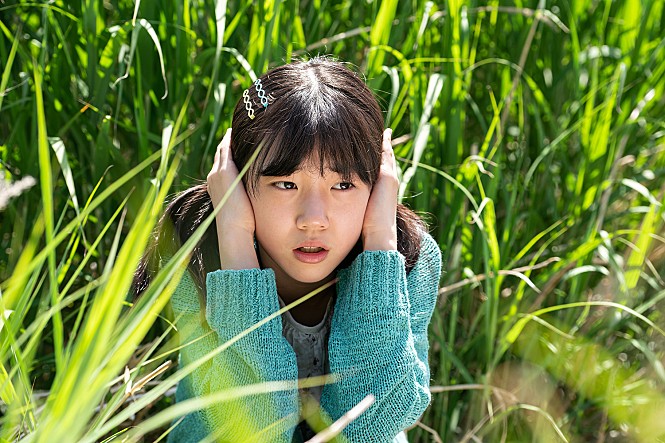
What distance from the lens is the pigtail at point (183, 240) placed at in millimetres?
1434

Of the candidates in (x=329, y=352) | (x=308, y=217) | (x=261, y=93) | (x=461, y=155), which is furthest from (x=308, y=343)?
(x=461, y=155)

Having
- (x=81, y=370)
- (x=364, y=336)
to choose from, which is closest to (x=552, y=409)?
(x=364, y=336)

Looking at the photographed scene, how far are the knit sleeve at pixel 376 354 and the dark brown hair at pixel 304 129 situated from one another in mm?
148

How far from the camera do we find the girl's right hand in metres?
1.32

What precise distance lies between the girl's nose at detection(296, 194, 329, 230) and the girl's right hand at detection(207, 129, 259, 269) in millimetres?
110

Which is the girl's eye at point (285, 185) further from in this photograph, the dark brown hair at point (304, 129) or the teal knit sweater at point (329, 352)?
the teal knit sweater at point (329, 352)

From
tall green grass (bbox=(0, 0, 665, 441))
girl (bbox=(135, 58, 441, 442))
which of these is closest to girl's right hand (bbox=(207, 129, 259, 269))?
girl (bbox=(135, 58, 441, 442))

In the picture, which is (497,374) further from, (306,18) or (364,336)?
(306,18)

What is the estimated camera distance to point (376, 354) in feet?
4.41

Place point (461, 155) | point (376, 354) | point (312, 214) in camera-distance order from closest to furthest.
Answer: point (312, 214) → point (376, 354) → point (461, 155)

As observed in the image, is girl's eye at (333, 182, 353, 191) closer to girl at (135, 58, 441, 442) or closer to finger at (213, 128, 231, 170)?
girl at (135, 58, 441, 442)

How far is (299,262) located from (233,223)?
12cm

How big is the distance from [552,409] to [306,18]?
3.16ft

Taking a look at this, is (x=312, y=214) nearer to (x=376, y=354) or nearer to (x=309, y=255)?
(x=309, y=255)
